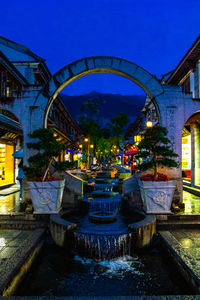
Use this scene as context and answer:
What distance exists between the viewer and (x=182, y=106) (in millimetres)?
7789

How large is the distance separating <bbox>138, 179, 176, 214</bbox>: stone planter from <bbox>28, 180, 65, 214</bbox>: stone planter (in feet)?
9.41

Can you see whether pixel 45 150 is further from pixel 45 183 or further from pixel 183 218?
pixel 183 218

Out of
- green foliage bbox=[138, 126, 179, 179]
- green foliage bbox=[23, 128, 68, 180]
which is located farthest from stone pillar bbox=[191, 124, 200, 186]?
green foliage bbox=[23, 128, 68, 180]

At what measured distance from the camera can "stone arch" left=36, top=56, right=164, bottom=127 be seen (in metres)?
7.80

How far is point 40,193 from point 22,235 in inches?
52.7

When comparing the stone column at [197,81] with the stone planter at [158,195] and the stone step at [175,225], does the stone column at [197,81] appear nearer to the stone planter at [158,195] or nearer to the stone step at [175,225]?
the stone planter at [158,195]

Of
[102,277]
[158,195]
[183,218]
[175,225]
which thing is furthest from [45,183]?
[183,218]

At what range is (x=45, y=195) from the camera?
653 cm

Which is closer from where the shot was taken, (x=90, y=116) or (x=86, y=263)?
(x=86, y=263)

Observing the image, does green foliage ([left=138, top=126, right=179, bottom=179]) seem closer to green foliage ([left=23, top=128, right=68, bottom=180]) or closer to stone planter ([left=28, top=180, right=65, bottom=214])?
green foliage ([left=23, top=128, right=68, bottom=180])

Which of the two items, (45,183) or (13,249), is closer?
(13,249)

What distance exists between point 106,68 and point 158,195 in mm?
5262

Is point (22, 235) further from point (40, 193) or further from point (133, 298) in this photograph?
point (133, 298)

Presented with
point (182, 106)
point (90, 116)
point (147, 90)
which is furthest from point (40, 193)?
point (90, 116)
